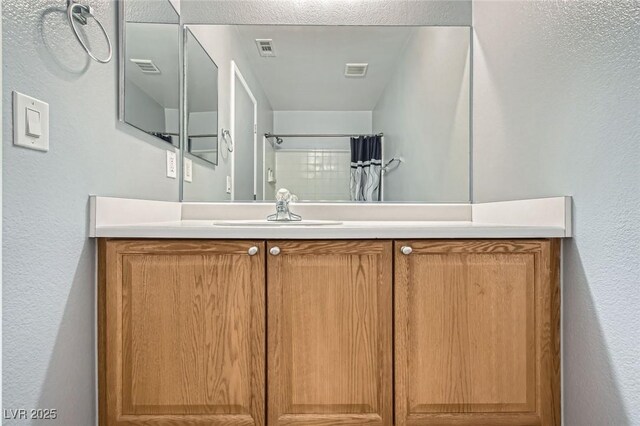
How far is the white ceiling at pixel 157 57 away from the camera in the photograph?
4.82 ft

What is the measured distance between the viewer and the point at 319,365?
124 centimetres

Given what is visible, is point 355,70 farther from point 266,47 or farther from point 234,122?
point 234,122

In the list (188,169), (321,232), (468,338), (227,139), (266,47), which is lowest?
(468,338)

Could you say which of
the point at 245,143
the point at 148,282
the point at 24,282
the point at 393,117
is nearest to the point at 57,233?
the point at 24,282

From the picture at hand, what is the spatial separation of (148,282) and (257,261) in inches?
12.9

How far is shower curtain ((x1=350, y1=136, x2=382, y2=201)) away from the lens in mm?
1899

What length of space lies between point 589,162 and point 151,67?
1528 mm

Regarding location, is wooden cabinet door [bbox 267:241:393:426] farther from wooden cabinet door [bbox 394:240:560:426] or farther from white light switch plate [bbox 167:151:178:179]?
white light switch plate [bbox 167:151:178:179]

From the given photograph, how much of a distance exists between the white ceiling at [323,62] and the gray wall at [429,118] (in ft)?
0.22

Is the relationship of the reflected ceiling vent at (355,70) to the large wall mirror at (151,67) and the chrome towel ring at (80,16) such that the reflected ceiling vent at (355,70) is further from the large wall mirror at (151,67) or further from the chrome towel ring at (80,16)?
the chrome towel ring at (80,16)

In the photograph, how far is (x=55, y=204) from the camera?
1.07m

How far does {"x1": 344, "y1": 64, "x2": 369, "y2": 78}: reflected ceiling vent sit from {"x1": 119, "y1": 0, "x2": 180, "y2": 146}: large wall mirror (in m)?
0.78

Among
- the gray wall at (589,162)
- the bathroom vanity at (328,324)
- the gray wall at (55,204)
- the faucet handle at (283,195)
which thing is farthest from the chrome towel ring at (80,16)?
the gray wall at (589,162)

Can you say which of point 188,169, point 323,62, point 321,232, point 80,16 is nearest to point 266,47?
point 323,62
